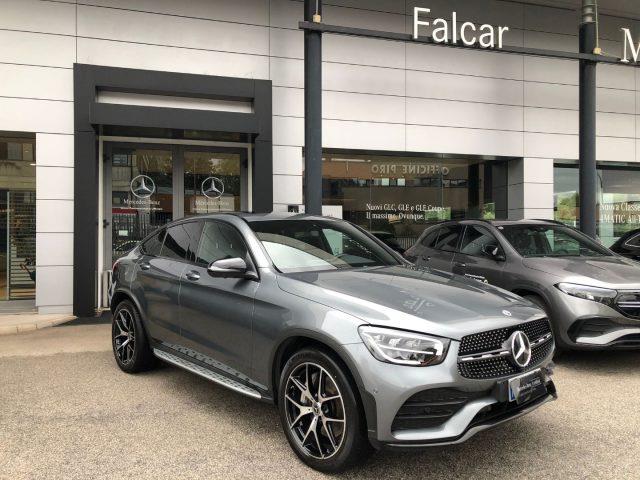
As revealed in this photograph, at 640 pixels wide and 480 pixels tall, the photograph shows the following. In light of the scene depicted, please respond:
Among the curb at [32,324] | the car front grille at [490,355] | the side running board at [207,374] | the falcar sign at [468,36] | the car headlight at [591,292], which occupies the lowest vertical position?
the curb at [32,324]

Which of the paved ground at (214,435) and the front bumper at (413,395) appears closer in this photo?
the front bumper at (413,395)

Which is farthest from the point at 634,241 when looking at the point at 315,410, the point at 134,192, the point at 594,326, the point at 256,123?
the point at 134,192

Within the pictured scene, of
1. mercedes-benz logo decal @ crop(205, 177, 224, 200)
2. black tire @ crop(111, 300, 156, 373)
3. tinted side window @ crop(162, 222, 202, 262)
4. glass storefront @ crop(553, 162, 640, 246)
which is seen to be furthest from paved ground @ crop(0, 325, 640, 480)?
glass storefront @ crop(553, 162, 640, 246)

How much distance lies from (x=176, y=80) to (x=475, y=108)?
20.0ft

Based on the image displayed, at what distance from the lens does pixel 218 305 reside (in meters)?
4.05

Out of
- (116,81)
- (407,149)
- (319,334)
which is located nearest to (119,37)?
(116,81)

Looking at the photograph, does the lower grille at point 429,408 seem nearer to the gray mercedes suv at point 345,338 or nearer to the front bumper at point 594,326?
the gray mercedes suv at point 345,338

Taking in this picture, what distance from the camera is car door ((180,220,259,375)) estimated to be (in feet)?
12.4

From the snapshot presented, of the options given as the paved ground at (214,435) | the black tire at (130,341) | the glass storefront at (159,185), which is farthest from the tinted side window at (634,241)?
the black tire at (130,341)

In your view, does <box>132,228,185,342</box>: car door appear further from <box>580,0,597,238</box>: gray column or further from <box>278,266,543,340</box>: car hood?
<box>580,0,597,238</box>: gray column

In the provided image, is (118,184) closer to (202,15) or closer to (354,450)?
(202,15)

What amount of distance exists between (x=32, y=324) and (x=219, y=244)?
520 centimetres

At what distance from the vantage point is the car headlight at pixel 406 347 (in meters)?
2.87

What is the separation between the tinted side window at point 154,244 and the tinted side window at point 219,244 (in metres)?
0.88
